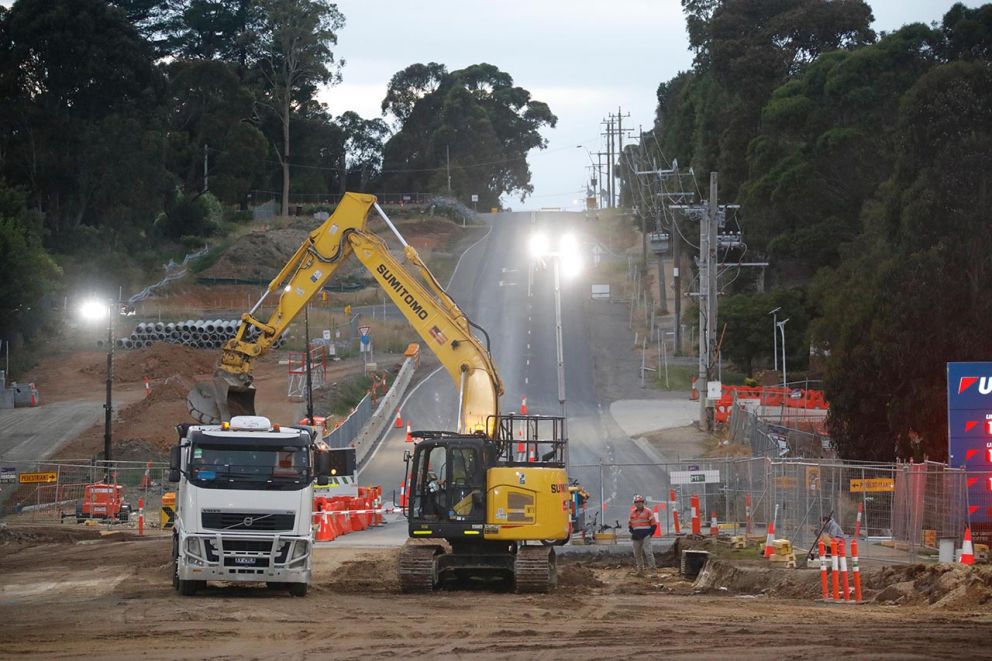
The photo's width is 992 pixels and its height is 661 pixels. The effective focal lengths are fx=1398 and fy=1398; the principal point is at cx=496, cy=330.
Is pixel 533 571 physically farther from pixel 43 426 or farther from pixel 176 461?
pixel 43 426

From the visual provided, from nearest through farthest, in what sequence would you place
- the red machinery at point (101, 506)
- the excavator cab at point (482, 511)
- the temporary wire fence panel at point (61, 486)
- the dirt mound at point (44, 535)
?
the excavator cab at point (482, 511)
the dirt mound at point (44, 535)
the red machinery at point (101, 506)
the temporary wire fence panel at point (61, 486)

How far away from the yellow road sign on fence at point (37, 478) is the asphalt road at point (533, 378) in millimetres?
11039

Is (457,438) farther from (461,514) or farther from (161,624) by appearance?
(161,624)

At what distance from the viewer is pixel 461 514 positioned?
23.8m

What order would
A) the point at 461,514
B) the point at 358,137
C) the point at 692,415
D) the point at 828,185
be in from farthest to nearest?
1. the point at 358,137
2. the point at 828,185
3. the point at 692,415
4. the point at 461,514

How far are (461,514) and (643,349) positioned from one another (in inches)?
2118

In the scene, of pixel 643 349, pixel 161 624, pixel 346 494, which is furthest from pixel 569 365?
pixel 161 624

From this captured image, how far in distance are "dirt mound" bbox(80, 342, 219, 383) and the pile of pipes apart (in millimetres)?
4504

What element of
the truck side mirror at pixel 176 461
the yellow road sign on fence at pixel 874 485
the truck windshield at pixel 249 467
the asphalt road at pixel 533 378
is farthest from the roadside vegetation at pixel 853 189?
the truck side mirror at pixel 176 461

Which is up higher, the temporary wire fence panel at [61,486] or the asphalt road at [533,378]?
the asphalt road at [533,378]

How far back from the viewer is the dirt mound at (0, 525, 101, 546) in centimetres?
3662

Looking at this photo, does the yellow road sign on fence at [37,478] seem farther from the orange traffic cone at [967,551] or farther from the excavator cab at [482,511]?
the orange traffic cone at [967,551]

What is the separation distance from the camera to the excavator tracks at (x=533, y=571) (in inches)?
913

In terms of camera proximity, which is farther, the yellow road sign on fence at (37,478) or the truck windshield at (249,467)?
the yellow road sign on fence at (37,478)
